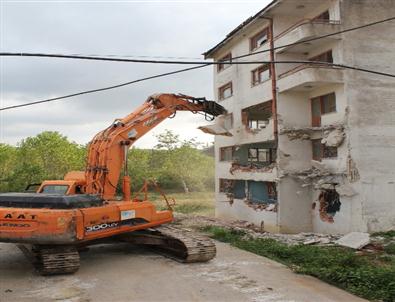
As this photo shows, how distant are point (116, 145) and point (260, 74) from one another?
49.5 ft

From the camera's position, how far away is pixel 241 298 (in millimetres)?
9812

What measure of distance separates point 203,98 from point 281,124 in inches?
322

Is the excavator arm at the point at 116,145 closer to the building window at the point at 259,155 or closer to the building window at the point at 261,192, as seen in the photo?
the building window at the point at 261,192

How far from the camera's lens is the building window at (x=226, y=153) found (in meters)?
31.3

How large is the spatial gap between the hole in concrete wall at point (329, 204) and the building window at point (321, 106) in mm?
3701

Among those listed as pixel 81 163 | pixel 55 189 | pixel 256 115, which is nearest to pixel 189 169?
pixel 81 163

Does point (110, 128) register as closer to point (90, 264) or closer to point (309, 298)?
point (90, 264)

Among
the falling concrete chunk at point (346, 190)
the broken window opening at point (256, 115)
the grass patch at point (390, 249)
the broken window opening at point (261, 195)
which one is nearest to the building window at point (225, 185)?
the broken window opening at point (261, 195)

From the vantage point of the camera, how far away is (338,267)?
12.1 m

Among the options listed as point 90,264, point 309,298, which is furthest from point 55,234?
point 309,298

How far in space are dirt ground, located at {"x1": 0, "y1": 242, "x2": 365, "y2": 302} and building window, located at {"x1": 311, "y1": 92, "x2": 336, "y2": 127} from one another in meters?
11.7

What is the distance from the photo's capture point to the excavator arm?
14203 mm

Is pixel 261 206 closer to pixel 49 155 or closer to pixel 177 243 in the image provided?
pixel 177 243

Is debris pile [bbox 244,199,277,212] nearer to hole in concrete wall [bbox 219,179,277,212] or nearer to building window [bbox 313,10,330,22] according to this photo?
hole in concrete wall [bbox 219,179,277,212]
